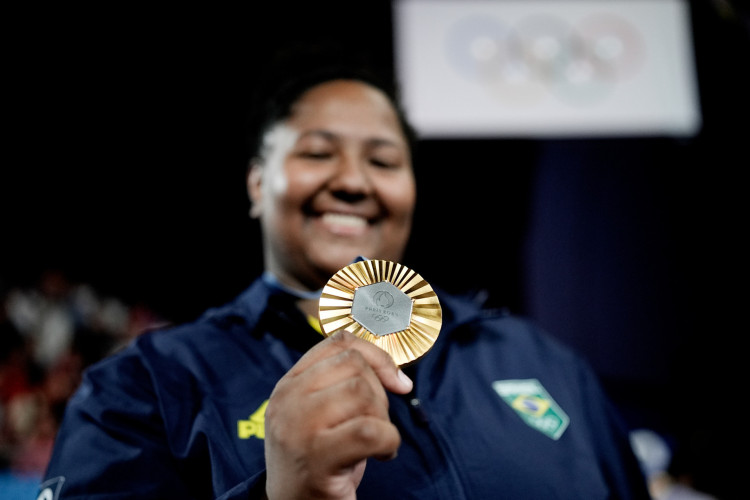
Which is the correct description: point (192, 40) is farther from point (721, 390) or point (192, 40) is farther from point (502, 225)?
point (721, 390)

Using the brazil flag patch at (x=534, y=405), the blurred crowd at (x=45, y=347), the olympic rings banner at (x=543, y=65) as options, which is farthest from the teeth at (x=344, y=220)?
the blurred crowd at (x=45, y=347)

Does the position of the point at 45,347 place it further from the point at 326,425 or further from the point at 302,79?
the point at 326,425

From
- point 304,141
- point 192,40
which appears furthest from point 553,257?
point 304,141

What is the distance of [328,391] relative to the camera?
424 millimetres

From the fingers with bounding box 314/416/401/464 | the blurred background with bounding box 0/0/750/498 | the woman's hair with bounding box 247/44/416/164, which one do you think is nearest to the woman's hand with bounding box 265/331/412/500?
the fingers with bounding box 314/416/401/464

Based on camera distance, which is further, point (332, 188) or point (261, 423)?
point (332, 188)

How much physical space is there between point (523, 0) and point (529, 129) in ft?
2.13

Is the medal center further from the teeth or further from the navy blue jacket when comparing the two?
the teeth

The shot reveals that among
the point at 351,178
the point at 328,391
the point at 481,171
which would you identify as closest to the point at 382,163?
the point at 351,178

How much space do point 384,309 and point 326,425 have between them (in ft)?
0.53

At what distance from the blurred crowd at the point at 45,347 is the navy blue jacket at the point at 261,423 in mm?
2674

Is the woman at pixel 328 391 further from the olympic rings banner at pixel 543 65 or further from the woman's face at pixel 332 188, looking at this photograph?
the olympic rings banner at pixel 543 65

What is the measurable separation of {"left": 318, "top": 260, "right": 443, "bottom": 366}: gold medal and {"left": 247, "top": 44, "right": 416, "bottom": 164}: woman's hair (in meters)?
0.54

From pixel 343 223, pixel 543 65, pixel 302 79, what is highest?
pixel 543 65
